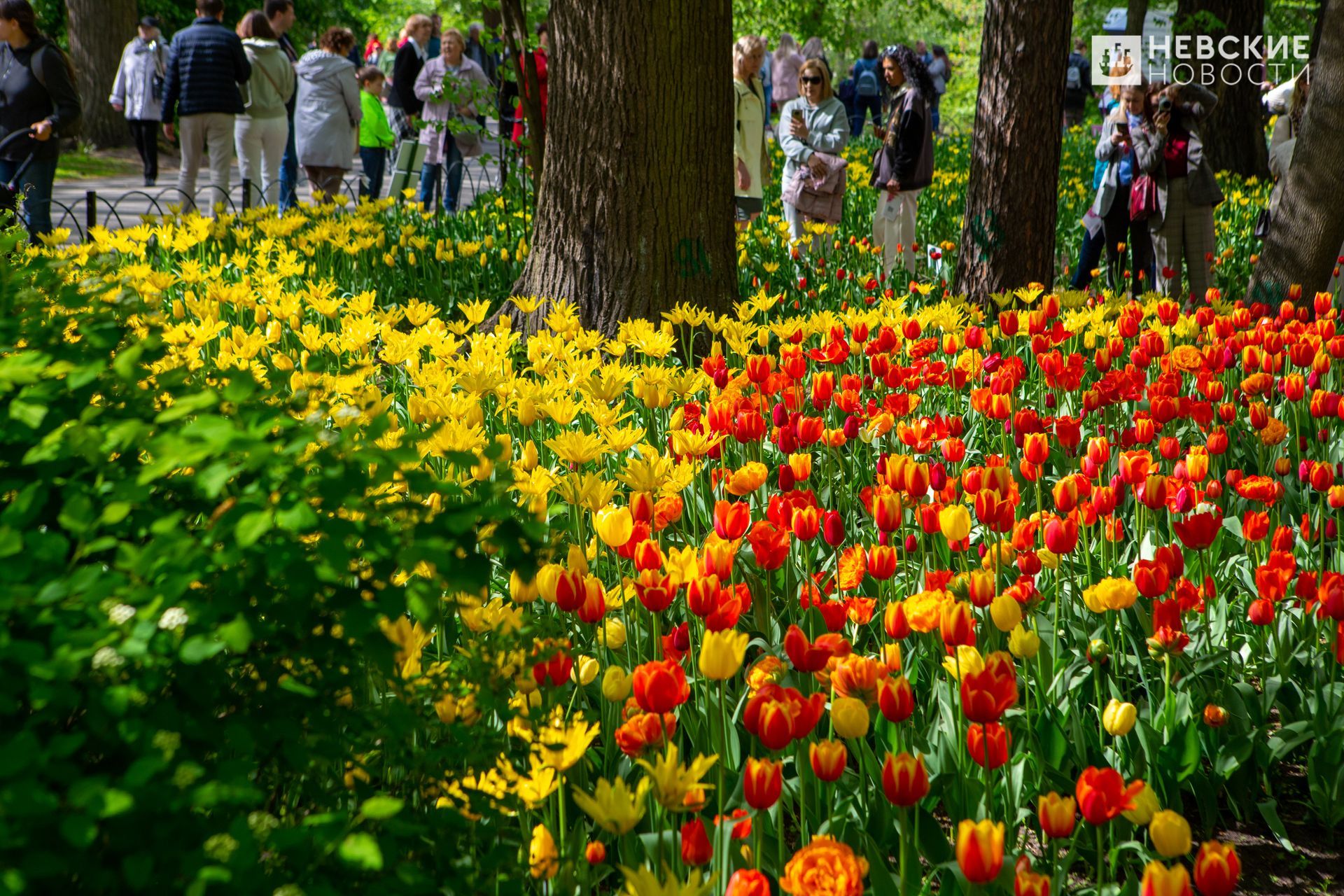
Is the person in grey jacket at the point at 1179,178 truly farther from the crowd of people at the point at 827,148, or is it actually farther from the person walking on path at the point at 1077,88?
the person walking on path at the point at 1077,88

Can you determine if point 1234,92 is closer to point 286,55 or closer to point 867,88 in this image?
point 867,88

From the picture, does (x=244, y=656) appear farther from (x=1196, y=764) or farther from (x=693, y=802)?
(x=1196, y=764)

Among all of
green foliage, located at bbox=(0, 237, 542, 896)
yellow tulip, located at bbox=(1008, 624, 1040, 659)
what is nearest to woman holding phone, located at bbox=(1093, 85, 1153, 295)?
yellow tulip, located at bbox=(1008, 624, 1040, 659)

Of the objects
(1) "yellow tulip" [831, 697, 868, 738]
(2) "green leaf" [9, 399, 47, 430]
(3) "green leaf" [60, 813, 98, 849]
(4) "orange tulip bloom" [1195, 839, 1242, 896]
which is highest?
(2) "green leaf" [9, 399, 47, 430]

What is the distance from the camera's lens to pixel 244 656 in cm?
132

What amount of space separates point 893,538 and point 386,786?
165cm

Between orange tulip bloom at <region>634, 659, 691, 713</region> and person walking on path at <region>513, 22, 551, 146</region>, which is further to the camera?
person walking on path at <region>513, 22, 551, 146</region>

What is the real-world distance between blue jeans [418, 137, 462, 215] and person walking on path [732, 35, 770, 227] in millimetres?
3021

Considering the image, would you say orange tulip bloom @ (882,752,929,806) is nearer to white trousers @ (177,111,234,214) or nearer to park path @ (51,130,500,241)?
park path @ (51,130,500,241)

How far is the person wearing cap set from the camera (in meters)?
11.8

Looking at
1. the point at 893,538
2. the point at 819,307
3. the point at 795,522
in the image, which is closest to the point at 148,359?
the point at 795,522

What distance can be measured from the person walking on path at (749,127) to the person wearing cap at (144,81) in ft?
20.8

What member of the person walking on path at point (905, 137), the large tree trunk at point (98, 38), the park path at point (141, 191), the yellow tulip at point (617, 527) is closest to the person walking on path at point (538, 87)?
the park path at point (141, 191)

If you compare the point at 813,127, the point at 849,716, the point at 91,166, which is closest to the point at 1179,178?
the point at 813,127
